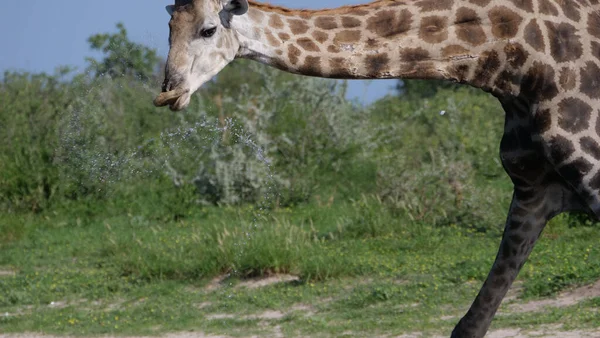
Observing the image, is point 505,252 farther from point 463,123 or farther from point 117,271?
point 463,123

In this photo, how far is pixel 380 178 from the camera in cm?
1162

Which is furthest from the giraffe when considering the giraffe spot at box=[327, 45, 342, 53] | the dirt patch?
the dirt patch

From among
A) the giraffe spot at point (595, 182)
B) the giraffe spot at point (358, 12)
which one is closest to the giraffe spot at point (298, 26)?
the giraffe spot at point (358, 12)

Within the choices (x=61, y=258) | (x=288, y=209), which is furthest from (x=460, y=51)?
(x=288, y=209)

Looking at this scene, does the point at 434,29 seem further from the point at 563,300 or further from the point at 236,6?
the point at 563,300

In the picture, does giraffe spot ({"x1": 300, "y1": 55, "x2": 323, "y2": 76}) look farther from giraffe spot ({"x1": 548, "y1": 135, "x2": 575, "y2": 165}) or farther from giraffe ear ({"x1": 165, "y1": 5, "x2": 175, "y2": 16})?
giraffe spot ({"x1": 548, "y1": 135, "x2": 575, "y2": 165})

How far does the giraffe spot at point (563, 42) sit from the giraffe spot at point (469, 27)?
31 cm

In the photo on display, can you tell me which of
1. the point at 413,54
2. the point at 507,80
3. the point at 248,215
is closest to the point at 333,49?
the point at 413,54

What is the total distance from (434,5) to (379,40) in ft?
1.00

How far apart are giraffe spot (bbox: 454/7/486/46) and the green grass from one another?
3.00 m

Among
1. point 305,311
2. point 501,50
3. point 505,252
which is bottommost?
point 305,311

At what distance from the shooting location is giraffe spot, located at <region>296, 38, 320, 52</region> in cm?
419

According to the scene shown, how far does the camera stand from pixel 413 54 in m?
4.25

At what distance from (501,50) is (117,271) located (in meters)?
6.01
